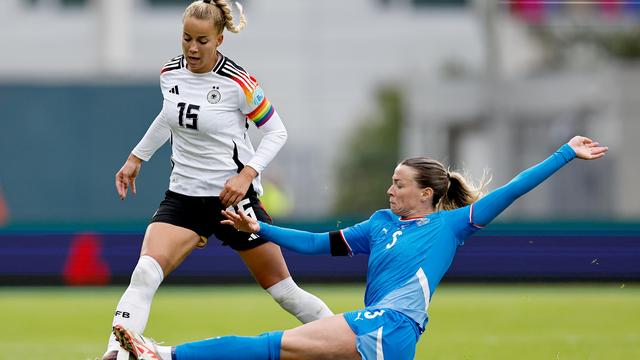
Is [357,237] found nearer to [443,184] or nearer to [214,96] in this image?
[443,184]

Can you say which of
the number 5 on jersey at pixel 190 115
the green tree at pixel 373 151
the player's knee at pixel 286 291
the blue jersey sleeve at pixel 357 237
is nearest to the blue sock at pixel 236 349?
the blue jersey sleeve at pixel 357 237

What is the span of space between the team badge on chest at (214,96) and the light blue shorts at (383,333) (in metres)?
1.57

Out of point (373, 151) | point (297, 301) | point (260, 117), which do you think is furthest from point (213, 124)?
point (373, 151)

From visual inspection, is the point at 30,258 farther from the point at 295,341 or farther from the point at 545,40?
the point at 545,40

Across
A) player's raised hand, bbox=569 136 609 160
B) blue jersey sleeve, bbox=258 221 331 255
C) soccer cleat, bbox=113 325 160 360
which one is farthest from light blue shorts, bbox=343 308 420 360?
player's raised hand, bbox=569 136 609 160

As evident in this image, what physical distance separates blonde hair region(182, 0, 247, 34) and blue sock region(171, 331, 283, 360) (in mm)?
1805

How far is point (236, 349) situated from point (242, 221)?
743 mm

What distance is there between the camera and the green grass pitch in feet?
31.9

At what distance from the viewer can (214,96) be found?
7.12m

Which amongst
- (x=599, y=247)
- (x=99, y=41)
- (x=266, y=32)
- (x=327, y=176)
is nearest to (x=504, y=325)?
(x=599, y=247)

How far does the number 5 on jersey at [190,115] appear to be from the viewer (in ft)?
23.2

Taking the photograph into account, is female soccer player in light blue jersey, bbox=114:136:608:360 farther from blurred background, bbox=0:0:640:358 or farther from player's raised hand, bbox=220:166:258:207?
blurred background, bbox=0:0:640:358

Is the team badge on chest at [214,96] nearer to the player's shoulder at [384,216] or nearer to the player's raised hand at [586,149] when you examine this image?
the player's shoulder at [384,216]

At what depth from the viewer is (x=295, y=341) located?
6199mm
